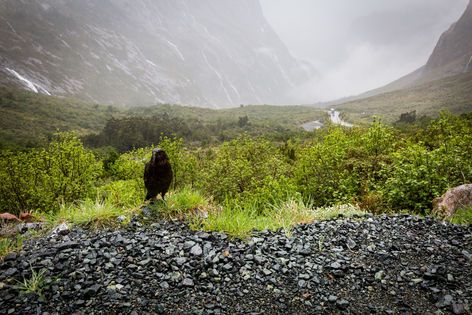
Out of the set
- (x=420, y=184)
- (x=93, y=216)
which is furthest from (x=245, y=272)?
(x=420, y=184)

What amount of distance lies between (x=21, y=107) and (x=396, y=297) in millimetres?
196776

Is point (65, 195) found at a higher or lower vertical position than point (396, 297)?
higher

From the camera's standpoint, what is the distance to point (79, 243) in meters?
5.59

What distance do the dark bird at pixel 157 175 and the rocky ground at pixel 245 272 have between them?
53.6 inches

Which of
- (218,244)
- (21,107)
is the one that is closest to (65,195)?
(218,244)

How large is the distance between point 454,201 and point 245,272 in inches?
316

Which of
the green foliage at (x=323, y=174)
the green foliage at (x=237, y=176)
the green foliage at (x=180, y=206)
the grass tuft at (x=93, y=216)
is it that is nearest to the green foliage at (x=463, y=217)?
the green foliage at (x=180, y=206)

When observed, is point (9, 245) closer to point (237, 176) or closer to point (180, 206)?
point (180, 206)

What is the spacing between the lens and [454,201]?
8.88 metres

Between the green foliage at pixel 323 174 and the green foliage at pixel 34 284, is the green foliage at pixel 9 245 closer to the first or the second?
the green foliage at pixel 34 284

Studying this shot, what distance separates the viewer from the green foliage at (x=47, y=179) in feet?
60.8

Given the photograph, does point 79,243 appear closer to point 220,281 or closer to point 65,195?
point 220,281

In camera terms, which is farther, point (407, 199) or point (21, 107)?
point (21, 107)

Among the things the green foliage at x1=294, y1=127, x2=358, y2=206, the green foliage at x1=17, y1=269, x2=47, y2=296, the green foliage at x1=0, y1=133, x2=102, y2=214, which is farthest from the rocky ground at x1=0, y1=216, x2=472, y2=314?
the green foliage at x1=0, y1=133, x2=102, y2=214
